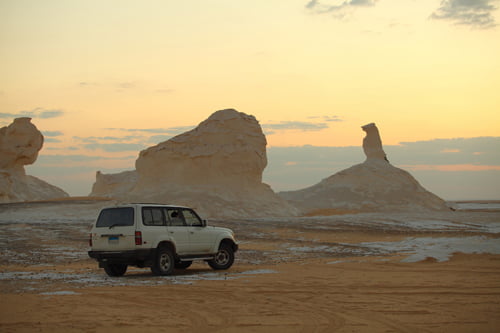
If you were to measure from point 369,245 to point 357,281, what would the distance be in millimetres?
13599

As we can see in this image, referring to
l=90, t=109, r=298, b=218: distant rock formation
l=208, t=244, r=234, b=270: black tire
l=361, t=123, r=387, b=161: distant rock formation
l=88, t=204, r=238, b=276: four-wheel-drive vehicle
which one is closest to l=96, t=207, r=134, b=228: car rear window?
l=88, t=204, r=238, b=276: four-wheel-drive vehicle

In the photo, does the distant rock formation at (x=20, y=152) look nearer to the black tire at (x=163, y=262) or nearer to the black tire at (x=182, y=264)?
the black tire at (x=182, y=264)

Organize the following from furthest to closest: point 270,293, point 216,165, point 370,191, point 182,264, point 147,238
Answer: point 370,191, point 216,165, point 182,264, point 147,238, point 270,293

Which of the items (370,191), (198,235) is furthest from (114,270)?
(370,191)

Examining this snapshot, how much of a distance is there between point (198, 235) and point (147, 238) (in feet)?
6.07

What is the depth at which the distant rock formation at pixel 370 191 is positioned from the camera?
7600 centimetres

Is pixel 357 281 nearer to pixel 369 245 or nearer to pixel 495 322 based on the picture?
pixel 495 322

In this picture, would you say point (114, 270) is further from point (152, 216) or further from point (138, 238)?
point (152, 216)

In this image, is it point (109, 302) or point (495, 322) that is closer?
point (495, 322)

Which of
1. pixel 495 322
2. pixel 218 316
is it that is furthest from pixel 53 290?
pixel 495 322

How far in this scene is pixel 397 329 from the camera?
8.20 m

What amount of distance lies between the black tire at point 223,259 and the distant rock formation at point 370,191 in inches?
2187

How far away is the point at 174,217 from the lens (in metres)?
15.9

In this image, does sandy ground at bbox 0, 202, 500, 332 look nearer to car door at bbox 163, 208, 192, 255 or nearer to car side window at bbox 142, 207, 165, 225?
car door at bbox 163, 208, 192, 255
